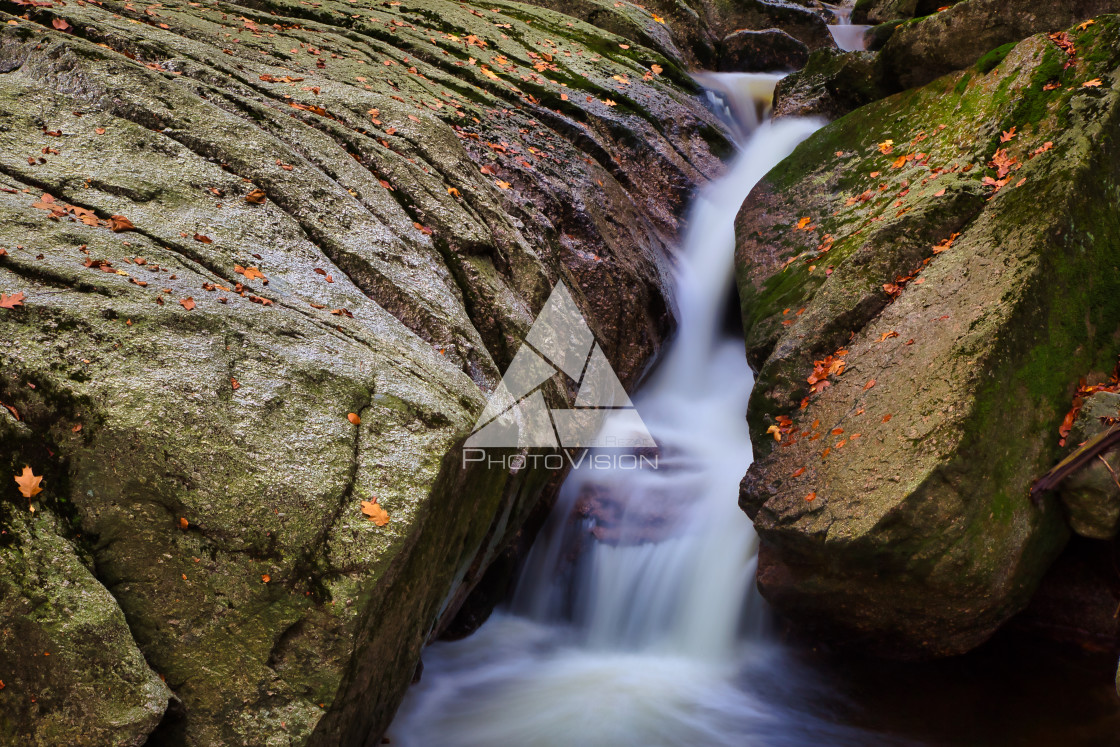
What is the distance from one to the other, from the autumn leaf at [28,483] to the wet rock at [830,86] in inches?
346

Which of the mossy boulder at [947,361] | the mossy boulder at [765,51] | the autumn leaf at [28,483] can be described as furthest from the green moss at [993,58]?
the autumn leaf at [28,483]

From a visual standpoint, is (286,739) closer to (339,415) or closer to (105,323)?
(339,415)

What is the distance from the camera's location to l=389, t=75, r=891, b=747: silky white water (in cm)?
518

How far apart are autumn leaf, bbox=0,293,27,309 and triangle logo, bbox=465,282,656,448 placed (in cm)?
201

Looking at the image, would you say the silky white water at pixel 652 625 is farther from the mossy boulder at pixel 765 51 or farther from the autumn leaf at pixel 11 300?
the mossy boulder at pixel 765 51

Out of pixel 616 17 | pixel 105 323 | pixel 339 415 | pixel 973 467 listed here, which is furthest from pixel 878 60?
pixel 105 323

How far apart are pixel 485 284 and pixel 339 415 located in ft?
6.99

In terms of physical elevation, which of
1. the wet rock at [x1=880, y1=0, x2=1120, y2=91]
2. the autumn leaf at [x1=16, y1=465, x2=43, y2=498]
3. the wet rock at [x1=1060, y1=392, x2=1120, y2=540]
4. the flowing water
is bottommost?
the autumn leaf at [x1=16, y1=465, x2=43, y2=498]

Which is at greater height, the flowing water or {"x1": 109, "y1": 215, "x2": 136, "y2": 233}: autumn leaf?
the flowing water

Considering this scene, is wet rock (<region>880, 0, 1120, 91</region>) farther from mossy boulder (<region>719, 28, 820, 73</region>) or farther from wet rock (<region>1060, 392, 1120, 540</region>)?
mossy boulder (<region>719, 28, 820, 73</region>)

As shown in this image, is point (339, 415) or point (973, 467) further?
point (973, 467)

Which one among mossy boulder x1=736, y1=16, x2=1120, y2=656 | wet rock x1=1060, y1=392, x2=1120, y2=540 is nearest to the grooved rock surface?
mossy boulder x1=736, y1=16, x2=1120, y2=656

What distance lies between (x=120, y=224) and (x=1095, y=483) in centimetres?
604

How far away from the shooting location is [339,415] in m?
3.29
